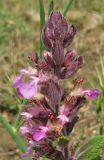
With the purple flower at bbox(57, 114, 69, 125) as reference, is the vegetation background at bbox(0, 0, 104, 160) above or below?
above

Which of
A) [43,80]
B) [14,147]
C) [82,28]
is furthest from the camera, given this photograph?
[82,28]

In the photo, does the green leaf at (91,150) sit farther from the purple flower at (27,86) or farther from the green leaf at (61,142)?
the purple flower at (27,86)

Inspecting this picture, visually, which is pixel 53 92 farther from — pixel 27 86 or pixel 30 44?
pixel 30 44

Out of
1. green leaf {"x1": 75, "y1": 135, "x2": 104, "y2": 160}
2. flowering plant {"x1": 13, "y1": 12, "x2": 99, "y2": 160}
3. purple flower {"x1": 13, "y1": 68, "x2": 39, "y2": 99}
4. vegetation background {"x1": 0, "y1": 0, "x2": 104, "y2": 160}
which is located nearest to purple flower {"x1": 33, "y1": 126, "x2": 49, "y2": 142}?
flowering plant {"x1": 13, "y1": 12, "x2": 99, "y2": 160}

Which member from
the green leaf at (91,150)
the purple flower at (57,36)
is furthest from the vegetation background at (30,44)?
the purple flower at (57,36)

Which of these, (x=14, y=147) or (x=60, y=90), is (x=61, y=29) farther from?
(x=14, y=147)

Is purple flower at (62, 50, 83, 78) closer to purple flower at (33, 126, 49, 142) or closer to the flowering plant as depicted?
the flowering plant

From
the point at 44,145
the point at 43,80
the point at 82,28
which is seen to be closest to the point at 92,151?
the point at 44,145
